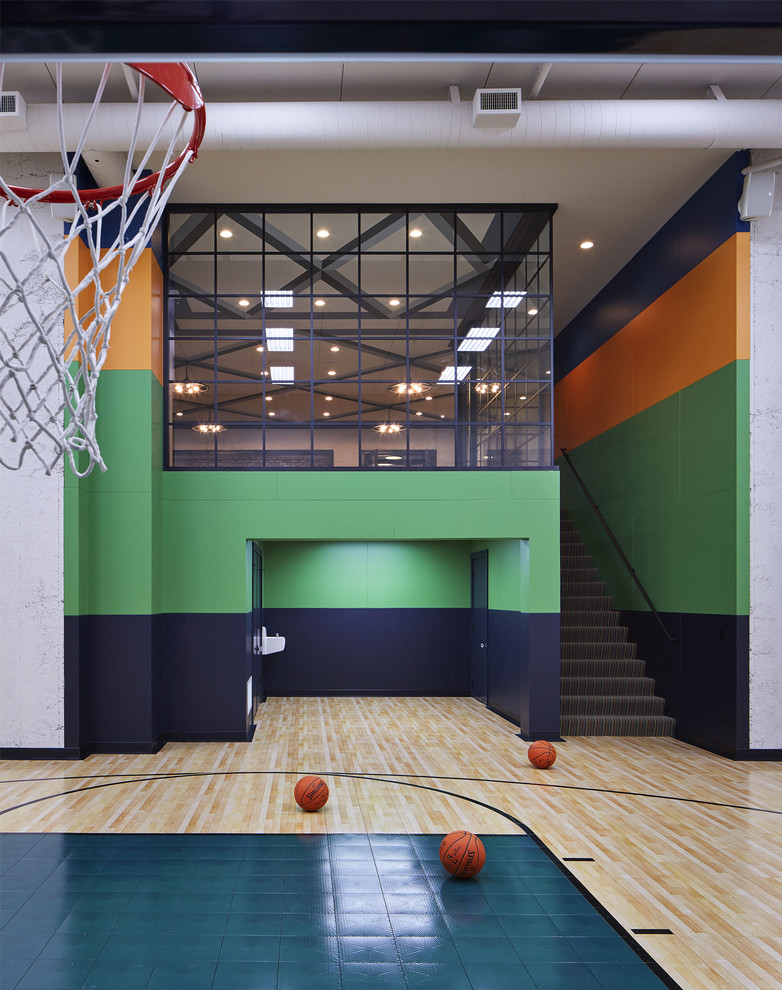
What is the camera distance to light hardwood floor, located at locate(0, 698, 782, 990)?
5.16 metres

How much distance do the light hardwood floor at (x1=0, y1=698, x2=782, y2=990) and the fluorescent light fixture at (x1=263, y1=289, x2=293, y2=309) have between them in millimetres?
5716

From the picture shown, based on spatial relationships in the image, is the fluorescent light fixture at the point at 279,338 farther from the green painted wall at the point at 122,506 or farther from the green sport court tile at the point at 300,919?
the green sport court tile at the point at 300,919

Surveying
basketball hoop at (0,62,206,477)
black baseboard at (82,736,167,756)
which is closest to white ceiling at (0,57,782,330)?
basketball hoop at (0,62,206,477)

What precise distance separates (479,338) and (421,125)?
11.0 feet

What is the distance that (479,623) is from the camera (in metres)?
13.9

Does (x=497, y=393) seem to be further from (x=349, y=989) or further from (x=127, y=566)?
(x=349, y=989)

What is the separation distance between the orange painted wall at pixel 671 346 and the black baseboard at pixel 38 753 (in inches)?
347

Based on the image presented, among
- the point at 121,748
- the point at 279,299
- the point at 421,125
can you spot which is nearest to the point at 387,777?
the point at 121,748

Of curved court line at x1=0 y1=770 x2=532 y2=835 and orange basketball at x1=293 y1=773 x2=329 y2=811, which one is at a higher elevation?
orange basketball at x1=293 y1=773 x2=329 y2=811

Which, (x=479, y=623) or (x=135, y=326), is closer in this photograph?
(x=135, y=326)

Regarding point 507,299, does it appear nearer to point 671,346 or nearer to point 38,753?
point 671,346

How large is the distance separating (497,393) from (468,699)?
5.81 metres

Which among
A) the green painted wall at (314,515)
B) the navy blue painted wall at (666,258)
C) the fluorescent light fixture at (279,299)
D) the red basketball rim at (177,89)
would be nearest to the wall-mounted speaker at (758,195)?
the navy blue painted wall at (666,258)

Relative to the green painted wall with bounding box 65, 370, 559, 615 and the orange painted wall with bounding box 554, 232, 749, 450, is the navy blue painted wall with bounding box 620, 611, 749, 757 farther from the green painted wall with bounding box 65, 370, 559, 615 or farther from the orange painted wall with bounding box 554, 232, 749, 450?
the orange painted wall with bounding box 554, 232, 749, 450
